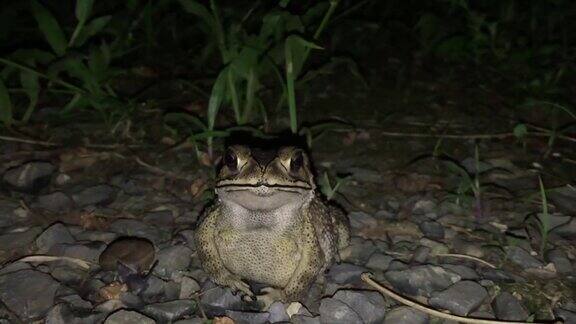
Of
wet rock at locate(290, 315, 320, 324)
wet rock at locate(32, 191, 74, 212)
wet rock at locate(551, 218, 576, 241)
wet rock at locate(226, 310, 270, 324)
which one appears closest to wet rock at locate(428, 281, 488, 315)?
wet rock at locate(290, 315, 320, 324)

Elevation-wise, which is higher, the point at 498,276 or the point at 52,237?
the point at 52,237

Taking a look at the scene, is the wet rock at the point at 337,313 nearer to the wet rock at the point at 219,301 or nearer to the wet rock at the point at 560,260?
the wet rock at the point at 219,301

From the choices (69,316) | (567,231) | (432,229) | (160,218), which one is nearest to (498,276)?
(432,229)

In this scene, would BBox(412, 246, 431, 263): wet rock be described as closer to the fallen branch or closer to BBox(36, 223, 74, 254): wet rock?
the fallen branch

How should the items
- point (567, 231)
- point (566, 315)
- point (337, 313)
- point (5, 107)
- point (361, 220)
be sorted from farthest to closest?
point (5, 107) < point (361, 220) < point (567, 231) < point (566, 315) < point (337, 313)

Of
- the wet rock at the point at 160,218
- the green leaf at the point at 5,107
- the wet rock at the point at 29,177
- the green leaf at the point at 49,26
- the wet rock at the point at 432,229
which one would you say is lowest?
the wet rock at the point at 432,229

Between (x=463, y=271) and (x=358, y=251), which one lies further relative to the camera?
(x=358, y=251)

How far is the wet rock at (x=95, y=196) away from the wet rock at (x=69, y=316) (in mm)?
1504

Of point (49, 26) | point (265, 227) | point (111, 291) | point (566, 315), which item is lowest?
point (566, 315)

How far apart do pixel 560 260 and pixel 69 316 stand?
11.1ft

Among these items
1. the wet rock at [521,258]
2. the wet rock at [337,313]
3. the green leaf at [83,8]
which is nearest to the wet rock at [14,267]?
the wet rock at [337,313]

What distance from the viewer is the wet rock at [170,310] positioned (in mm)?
3329

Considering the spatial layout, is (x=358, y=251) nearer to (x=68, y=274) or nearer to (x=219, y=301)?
(x=219, y=301)

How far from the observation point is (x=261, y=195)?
132 inches
